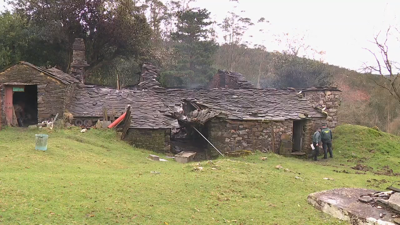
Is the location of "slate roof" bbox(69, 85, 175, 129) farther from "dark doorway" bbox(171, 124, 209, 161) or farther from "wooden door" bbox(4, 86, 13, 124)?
"wooden door" bbox(4, 86, 13, 124)

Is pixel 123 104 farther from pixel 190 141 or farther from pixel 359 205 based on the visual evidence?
pixel 359 205

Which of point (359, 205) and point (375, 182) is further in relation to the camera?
point (375, 182)

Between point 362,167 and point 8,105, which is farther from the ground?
point 8,105

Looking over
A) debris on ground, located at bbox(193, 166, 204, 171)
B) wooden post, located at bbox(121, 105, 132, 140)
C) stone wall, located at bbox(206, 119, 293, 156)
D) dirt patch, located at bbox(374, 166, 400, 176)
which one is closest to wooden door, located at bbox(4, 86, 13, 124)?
wooden post, located at bbox(121, 105, 132, 140)

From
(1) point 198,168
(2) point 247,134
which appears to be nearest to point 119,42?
(2) point 247,134

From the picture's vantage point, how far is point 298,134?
782 inches

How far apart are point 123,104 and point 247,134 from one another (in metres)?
6.90

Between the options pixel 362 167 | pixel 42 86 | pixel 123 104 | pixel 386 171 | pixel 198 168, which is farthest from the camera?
pixel 123 104

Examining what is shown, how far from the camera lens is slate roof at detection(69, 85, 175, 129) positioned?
1740 centimetres

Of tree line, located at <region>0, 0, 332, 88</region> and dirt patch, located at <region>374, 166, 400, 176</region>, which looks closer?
dirt patch, located at <region>374, 166, 400, 176</region>

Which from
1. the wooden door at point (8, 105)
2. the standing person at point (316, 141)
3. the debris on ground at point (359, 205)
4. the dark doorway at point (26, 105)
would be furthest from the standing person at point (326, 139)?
the wooden door at point (8, 105)

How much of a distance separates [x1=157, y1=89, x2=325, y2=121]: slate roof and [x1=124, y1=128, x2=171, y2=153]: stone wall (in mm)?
3011

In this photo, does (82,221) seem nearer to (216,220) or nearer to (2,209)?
(2,209)

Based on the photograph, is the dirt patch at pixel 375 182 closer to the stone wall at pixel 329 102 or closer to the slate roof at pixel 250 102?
the slate roof at pixel 250 102
